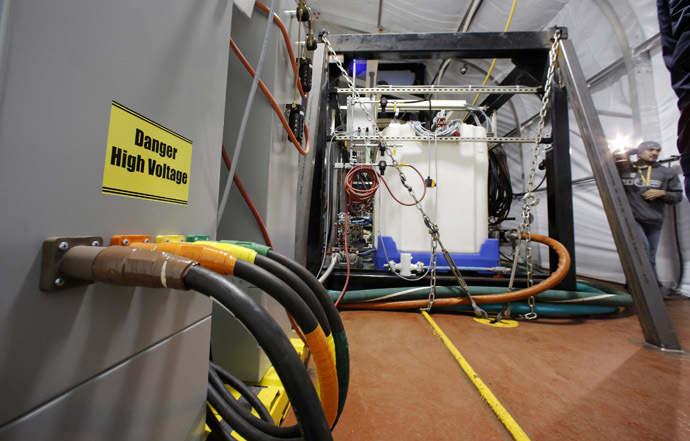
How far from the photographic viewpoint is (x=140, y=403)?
283 millimetres

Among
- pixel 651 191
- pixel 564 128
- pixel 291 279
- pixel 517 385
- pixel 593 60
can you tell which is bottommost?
pixel 517 385

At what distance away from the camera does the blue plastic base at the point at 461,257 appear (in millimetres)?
1609

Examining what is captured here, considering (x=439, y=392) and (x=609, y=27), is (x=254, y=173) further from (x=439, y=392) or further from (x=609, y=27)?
(x=609, y=27)

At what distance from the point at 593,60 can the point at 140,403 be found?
12.6 feet

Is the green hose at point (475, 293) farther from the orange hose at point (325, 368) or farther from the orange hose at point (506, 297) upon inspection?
the orange hose at point (325, 368)

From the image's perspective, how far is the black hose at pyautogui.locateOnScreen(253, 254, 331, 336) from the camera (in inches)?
11.4

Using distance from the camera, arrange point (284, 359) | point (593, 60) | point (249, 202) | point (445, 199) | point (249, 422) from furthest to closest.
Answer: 1. point (593, 60)
2. point (445, 199)
3. point (249, 202)
4. point (249, 422)
5. point (284, 359)

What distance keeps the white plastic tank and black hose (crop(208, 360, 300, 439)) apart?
1.34 metres

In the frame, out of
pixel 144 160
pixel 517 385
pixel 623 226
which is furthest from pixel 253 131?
pixel 623 226

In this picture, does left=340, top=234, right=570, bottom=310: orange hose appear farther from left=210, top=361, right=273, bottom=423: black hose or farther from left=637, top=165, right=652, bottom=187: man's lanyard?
left=637, top=165, right=652, bottom=187: man's lanyard

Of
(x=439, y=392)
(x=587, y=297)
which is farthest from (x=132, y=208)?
(x=587, y=297)

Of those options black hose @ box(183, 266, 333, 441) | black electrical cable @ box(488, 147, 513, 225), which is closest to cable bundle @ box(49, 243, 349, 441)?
black hose @ box(183, 266, 333, 441)

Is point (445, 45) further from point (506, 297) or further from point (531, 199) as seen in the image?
point (506, 297)

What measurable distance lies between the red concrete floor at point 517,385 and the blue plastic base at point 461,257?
502 millimetres
